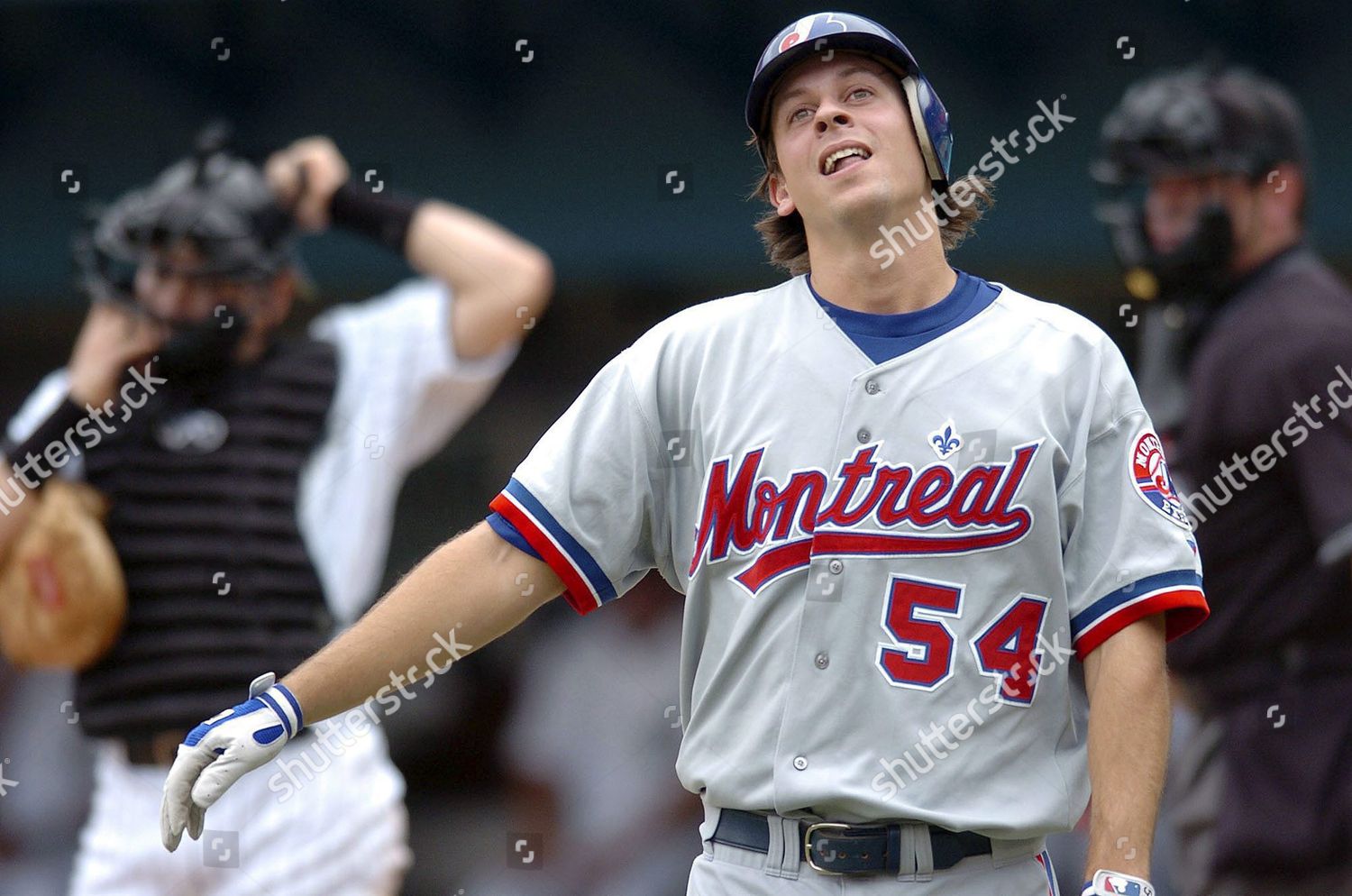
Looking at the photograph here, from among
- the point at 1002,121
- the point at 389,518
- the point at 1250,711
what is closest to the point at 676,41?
the point at 1002,121

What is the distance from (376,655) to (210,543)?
2.71 m

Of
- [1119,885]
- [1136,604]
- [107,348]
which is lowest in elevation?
[1119,885]

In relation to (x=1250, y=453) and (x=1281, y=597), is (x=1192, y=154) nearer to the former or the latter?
(x=1250, y=453)

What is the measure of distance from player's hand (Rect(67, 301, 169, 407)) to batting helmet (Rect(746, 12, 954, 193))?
9.78 feet

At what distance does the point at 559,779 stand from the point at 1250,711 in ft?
5.92

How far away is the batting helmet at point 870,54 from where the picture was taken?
201cm

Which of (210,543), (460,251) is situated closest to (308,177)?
(460,251)

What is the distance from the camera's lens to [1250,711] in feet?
13.2

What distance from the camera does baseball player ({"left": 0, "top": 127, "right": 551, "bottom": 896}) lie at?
4.36 m

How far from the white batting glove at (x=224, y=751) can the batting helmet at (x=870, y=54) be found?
0.97m

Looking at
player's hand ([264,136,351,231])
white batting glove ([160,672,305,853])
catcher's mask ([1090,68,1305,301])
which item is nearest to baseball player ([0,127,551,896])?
player's hand ([264,136,351,231])

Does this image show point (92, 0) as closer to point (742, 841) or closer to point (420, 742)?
point (420, 742)

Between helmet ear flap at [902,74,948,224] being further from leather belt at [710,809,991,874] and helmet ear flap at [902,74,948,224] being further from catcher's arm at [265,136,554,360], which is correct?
catcher's arm at [265,136,554,360]

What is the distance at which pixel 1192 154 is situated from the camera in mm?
4223
